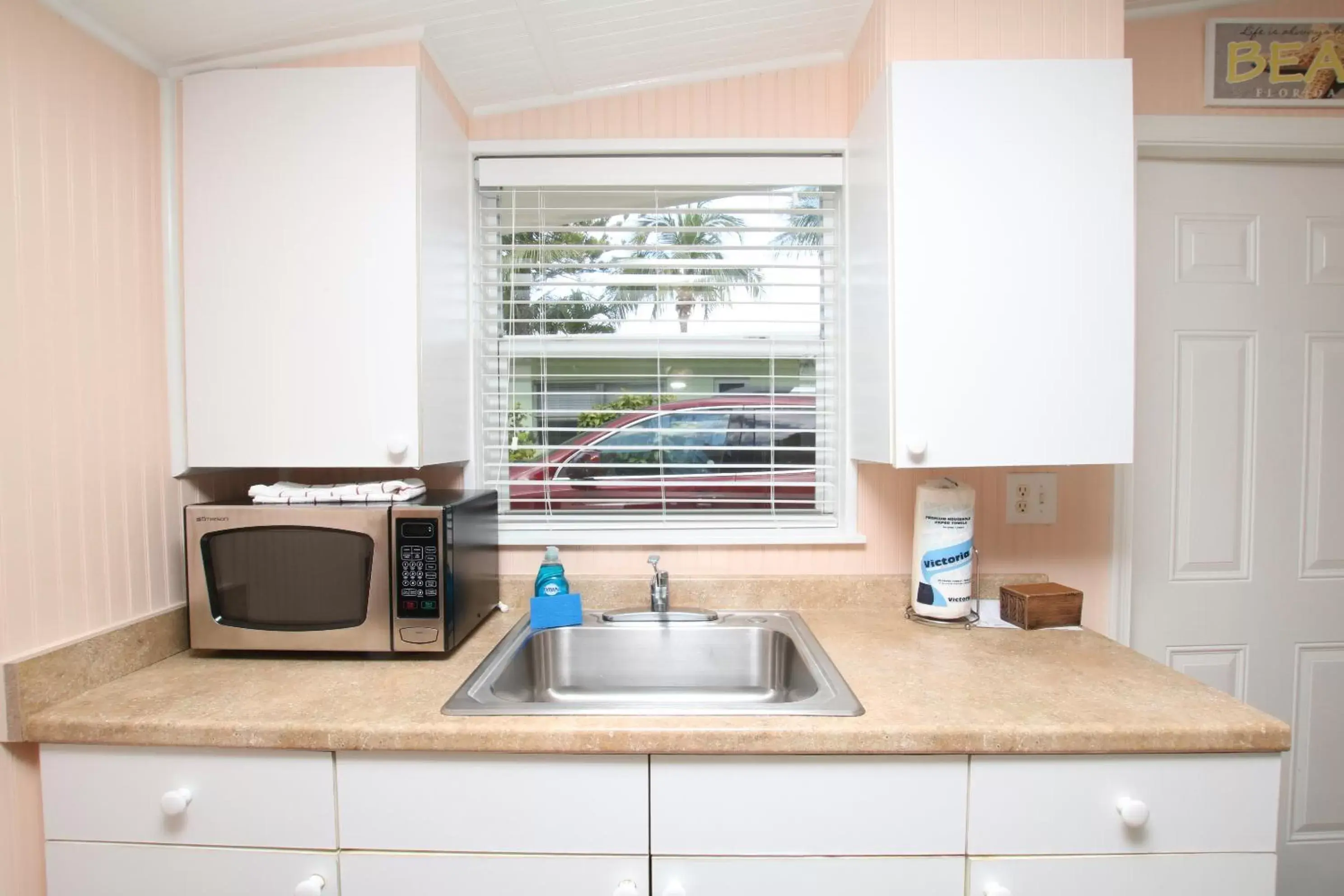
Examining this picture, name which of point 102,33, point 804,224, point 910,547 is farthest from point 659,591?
point 102,33

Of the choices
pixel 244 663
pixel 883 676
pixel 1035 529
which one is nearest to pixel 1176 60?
pixel 1035 529

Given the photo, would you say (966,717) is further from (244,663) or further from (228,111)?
(228,111)

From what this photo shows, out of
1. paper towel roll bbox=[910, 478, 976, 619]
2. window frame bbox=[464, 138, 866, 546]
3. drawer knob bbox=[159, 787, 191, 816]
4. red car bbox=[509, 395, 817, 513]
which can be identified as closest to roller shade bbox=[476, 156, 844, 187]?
window frame bbox=[464, 138, 866, 546]

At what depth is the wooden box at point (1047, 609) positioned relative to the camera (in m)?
1.45

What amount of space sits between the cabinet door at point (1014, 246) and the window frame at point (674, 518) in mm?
340

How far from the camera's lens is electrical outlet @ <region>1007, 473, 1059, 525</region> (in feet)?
5.30

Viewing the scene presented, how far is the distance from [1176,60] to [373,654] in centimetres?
235

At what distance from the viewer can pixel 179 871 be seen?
1.02 meters

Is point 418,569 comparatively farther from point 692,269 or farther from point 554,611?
point 692,269

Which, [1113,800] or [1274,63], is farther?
[1274,63]

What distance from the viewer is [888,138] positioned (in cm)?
129

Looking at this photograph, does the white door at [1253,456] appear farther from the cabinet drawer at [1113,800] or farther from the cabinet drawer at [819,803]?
the cabinet drawer at [819,803]

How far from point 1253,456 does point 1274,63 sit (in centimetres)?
99

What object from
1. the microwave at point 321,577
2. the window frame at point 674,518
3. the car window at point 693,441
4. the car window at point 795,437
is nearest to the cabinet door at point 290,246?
the microwave at point 321,577
